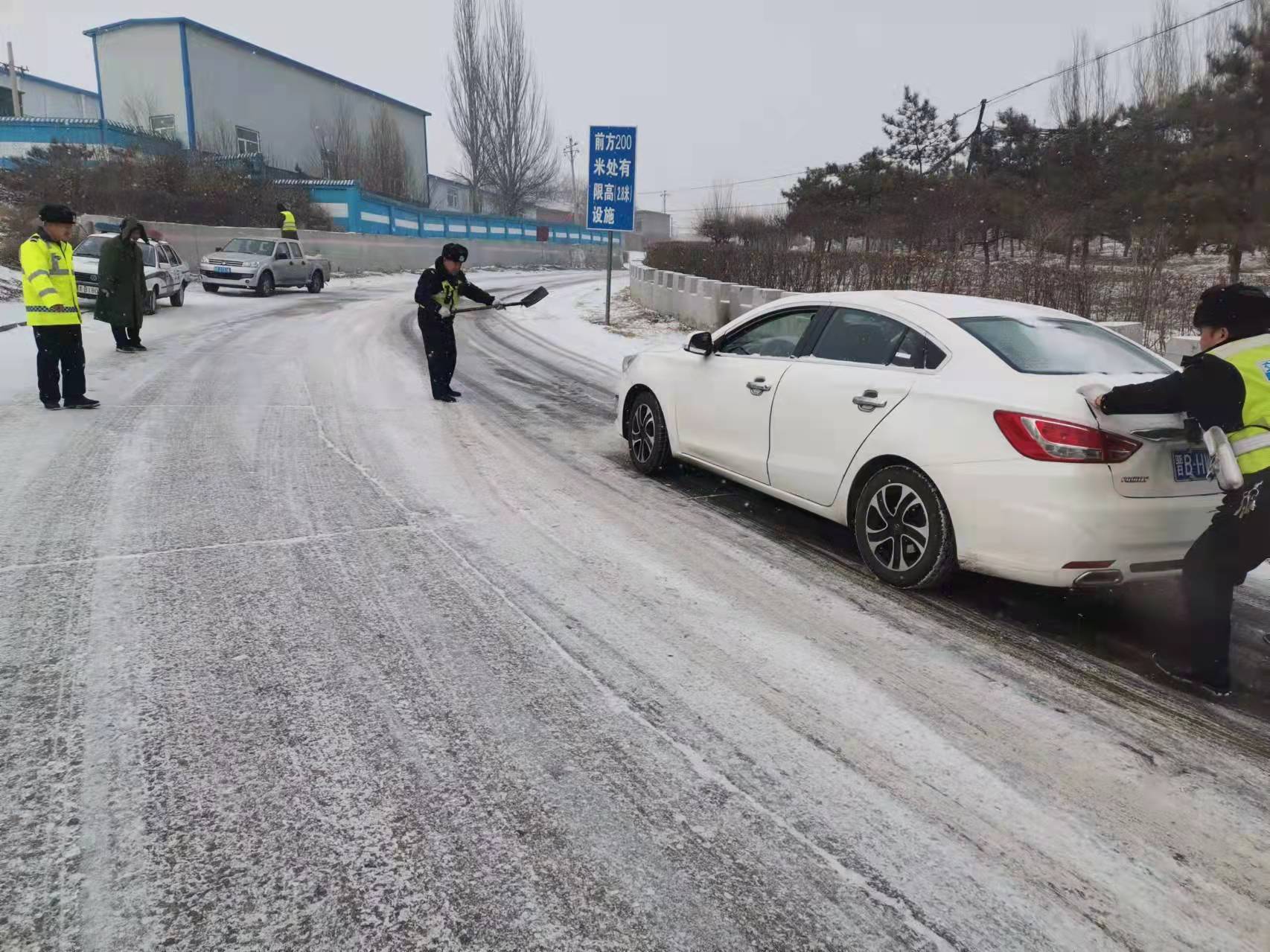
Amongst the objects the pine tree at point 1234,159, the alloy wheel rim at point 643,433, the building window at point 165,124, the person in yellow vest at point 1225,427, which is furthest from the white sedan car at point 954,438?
the building window at point 165,124

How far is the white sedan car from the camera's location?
12.4ft

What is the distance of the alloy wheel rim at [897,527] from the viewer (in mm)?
4406

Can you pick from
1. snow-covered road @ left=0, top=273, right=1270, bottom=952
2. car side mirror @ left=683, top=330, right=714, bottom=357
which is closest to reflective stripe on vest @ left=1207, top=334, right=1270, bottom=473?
snow-covered road @ left=0, top=273, right=1270, bottom=952

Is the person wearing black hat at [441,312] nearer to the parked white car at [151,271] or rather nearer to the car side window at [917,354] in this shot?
the car side window at [917,354]

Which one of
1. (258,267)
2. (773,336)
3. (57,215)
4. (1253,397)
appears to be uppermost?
(258,267)

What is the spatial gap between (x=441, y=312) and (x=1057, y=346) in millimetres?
6586

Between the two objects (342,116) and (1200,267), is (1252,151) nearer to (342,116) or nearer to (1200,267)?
(1200,267)

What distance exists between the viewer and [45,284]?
756 cm

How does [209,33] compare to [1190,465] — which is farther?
[209,33]

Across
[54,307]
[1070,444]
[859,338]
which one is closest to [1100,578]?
[1070,444]

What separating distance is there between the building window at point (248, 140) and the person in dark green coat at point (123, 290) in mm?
36632

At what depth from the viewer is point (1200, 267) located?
30.4 metres

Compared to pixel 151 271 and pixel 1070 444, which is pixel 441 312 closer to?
pixel 1070 444

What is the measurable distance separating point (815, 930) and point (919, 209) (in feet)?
107
